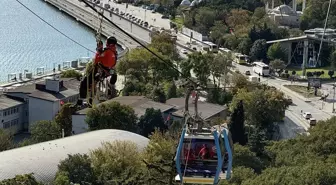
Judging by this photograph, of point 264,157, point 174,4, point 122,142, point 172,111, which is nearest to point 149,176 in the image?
point 122,142

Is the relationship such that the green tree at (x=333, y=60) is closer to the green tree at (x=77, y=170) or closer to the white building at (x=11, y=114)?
the white building at (x=11, y=114)

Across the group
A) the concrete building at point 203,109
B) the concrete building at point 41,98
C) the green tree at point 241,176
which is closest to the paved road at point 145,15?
the concrete building at point 203,109

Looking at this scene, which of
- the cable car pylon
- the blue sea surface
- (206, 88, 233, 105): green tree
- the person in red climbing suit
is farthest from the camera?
the blue sea surface

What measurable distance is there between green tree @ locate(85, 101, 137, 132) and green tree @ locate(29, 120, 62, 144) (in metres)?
0.92

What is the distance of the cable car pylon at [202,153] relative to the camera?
271 inches

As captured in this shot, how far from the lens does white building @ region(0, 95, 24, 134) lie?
19.3 meters

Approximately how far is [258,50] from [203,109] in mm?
11725

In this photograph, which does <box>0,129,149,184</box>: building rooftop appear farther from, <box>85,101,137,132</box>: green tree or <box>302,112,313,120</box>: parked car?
<box>302,112,313,120</box>: parked car

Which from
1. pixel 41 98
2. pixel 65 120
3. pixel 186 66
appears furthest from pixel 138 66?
pixel 65 120

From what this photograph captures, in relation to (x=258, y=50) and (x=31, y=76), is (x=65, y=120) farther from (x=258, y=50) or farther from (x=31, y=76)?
(x=258, y=50)

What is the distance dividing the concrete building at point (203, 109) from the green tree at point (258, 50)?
10384mm

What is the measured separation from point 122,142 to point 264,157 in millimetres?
3849

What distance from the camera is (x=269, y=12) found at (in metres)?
38.7

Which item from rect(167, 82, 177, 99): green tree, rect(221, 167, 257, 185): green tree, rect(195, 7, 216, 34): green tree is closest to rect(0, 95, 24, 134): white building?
rect(167, 82, 177, 99): green tree
